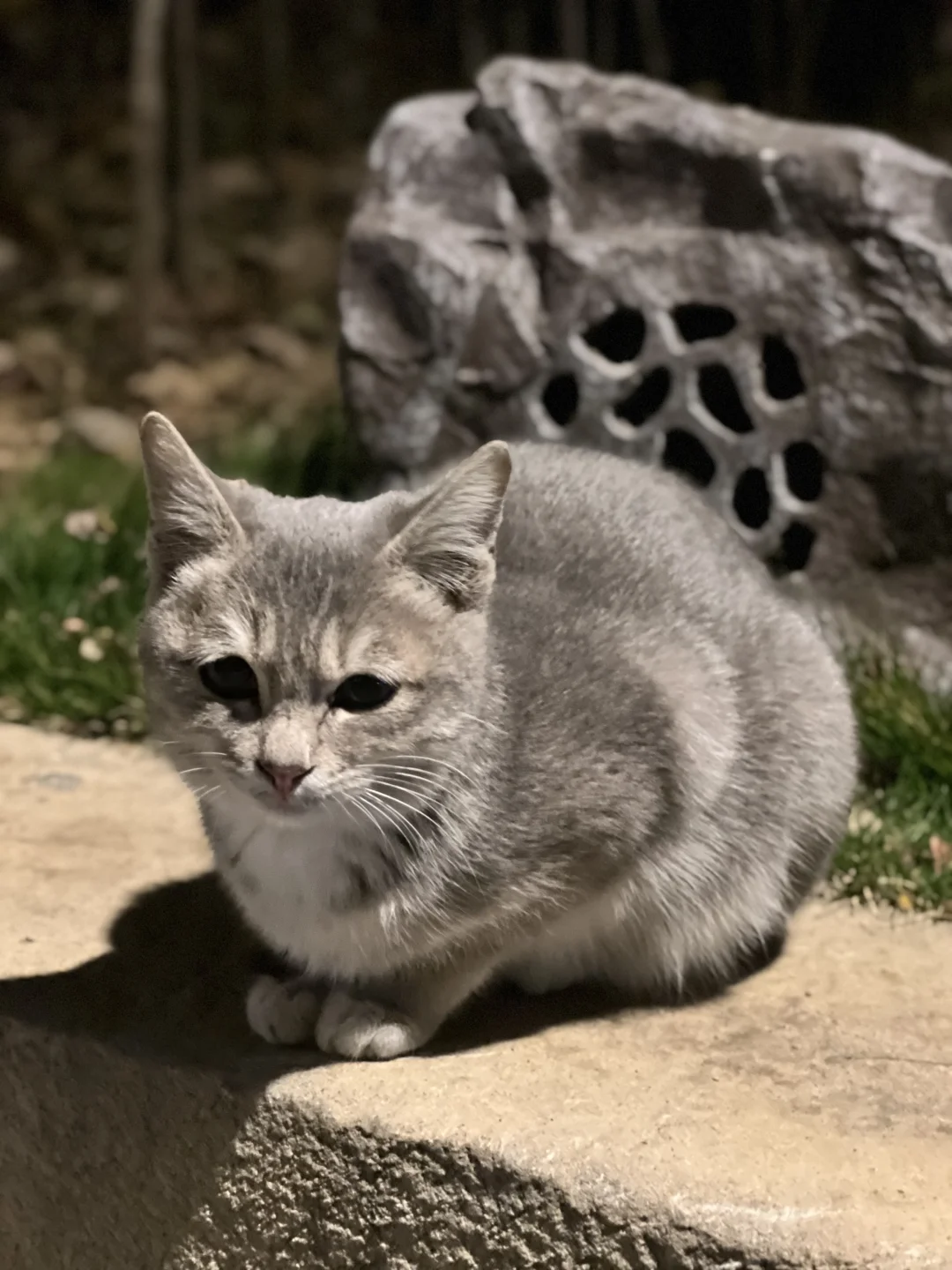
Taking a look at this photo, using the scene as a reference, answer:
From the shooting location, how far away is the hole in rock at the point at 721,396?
3475mm

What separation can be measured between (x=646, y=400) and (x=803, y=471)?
370 millimetres

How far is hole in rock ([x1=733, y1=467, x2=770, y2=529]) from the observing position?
348cm

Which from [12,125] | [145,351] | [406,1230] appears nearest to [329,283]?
[145,351]

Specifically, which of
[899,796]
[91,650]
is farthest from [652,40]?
[899,796]

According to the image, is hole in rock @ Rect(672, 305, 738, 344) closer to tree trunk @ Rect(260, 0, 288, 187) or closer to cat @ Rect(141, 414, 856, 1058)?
cat @ Rect(141, 414, 856, 1058)

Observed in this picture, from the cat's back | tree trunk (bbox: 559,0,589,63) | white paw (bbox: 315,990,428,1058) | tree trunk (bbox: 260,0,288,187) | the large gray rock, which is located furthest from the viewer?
tree trunk (bbox: 260,0,288,187)

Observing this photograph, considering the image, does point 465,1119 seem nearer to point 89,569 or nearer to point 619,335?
point 619,335

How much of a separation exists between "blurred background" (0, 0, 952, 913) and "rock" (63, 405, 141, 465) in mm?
11

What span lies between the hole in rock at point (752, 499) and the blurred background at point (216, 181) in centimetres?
90

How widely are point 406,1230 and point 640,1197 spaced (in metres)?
0.33

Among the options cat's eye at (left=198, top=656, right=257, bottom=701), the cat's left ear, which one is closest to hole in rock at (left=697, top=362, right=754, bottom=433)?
the cat's left ear

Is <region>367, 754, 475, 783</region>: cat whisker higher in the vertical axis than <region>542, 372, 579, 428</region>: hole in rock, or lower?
higher

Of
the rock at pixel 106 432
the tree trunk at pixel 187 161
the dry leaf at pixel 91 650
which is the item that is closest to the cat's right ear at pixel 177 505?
the dry leaf at pixel 91 650

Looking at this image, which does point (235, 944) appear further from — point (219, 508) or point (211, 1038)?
point (219, 508)
